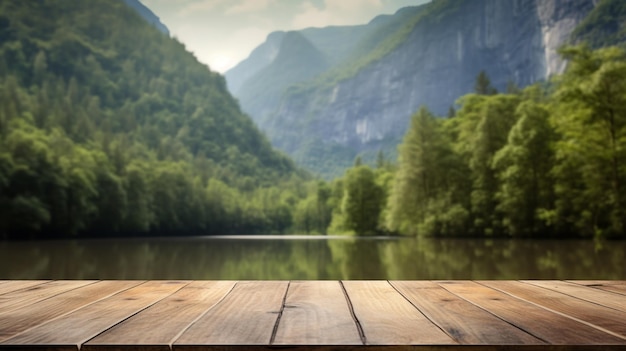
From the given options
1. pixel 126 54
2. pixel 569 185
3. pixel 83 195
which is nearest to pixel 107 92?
pixel 126 54

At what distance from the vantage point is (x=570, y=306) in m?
2.59

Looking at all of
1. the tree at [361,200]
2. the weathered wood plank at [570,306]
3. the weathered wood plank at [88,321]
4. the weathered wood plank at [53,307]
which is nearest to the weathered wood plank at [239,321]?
the weathered wood plank at [88,321]

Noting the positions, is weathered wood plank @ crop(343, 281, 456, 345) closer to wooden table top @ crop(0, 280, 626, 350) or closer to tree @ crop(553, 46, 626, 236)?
wooden table top @ crop(0, 280, 626, 350)

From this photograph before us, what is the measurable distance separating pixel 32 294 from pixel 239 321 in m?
1.51

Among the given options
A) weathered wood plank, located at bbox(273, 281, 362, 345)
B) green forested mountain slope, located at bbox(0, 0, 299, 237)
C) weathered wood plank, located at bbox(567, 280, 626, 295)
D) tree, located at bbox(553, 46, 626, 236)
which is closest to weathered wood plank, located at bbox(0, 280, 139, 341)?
weathered wood plank, located at bbox(273, 281, 362, 345)

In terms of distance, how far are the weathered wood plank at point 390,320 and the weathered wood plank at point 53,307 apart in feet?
4.12

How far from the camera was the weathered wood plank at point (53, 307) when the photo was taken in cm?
209

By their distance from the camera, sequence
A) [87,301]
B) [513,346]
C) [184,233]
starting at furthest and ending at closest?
1. [184,233]
2. [87,301]
3. [513,346]

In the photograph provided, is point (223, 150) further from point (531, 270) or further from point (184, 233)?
point (531, 270)

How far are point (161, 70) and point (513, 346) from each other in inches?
6731

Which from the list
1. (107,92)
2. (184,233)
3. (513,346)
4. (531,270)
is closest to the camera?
(513,346)

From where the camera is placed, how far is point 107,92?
132 m

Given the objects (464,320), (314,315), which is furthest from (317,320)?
(464,320)

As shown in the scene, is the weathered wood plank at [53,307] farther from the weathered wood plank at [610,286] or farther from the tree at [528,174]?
the tree at [528,174]
